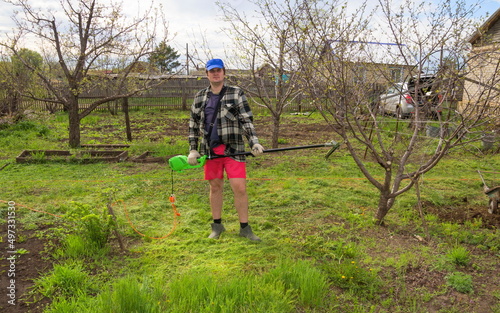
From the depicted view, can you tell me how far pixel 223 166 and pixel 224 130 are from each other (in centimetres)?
40

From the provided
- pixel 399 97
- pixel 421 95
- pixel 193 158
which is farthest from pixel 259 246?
pixel 399 97

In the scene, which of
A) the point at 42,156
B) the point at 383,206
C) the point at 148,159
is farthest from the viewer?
the point at 148,159

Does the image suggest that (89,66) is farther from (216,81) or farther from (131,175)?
(216,81)

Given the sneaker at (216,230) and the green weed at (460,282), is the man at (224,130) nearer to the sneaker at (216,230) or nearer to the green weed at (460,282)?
the sneaker at (216,230)

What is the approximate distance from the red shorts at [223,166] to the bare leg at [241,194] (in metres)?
0.05

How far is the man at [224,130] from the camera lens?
12.0 ft

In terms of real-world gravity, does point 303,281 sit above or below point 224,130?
below

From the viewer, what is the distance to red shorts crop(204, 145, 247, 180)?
3645mm

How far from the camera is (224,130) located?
3654 millimetres

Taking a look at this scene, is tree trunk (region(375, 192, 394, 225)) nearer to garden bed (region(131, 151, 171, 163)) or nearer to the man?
the man

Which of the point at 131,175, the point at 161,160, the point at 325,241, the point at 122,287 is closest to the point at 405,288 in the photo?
the point at 325,241

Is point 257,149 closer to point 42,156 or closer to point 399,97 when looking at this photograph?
point 399,97

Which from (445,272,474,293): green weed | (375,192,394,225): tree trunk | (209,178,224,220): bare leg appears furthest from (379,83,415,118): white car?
(209,178,224,220): bare leg

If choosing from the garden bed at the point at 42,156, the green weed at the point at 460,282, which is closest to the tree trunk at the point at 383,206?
the green weed at the point at 460,282
